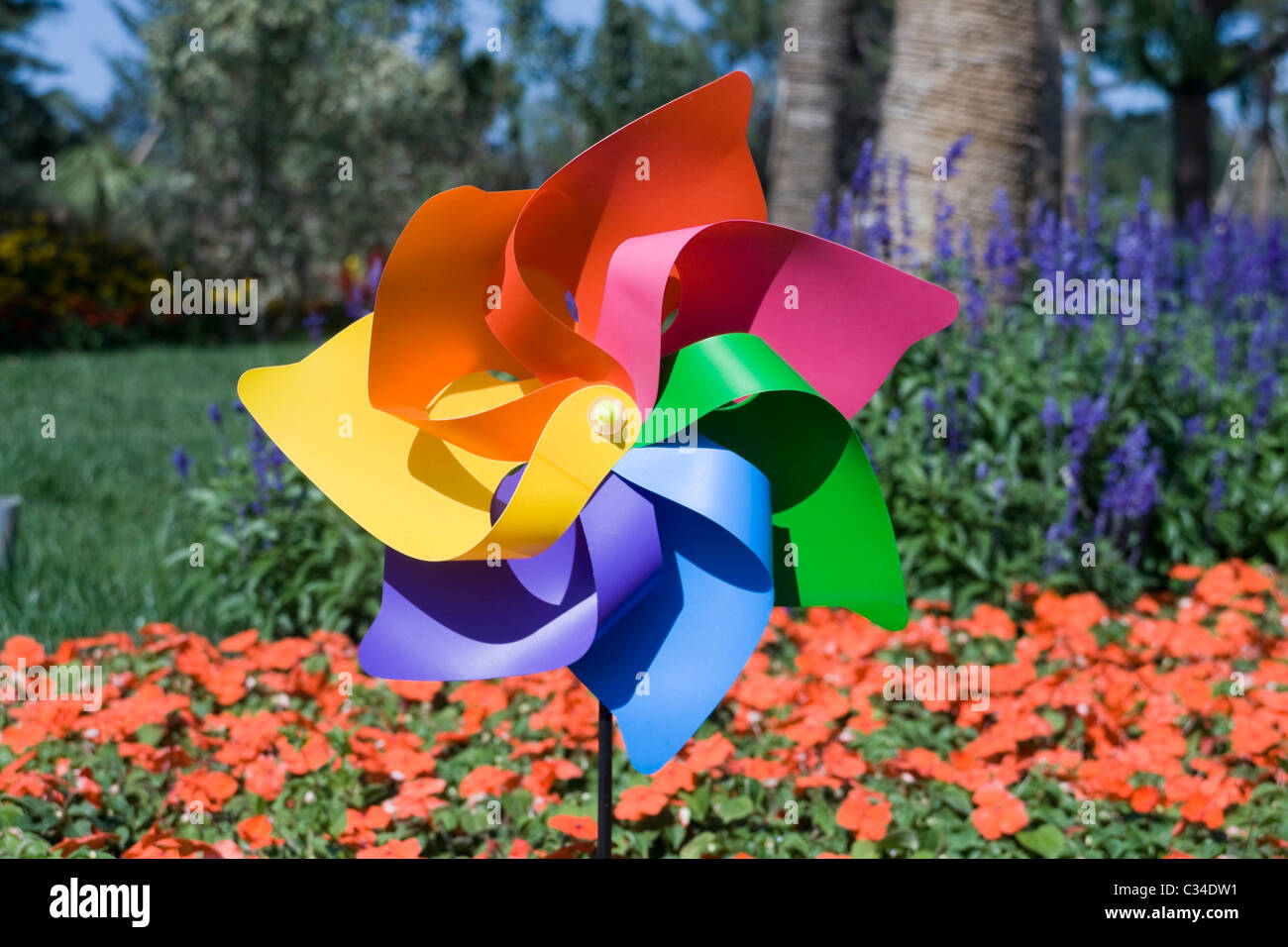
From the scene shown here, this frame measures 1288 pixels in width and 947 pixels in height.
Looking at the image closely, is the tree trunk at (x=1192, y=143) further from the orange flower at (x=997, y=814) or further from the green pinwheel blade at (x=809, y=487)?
the green pinwheel blade at (x=809, y=487)

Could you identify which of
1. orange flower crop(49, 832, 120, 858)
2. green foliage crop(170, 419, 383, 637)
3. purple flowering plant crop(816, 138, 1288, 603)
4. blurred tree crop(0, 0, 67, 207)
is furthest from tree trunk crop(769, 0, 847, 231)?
blurred tree crop(0, 0, 67, 207)

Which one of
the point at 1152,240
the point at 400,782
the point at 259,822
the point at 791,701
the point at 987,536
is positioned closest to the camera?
the point at 259,822

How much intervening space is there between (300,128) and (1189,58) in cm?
1086

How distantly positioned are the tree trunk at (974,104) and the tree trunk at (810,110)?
3.42 m

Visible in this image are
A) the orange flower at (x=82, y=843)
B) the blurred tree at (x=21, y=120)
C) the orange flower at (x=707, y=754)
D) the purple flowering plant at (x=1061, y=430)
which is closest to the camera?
the orange flower at (x=82, y=843)

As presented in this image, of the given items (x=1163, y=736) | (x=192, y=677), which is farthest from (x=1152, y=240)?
(x=192, y=677)

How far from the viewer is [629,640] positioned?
1.50 metres

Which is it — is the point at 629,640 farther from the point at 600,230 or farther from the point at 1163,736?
the point at 1163,736

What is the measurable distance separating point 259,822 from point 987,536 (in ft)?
7.73

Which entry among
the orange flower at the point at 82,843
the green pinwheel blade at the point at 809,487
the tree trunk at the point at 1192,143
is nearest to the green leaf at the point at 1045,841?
the green pinwheel blade at the point at 809,487

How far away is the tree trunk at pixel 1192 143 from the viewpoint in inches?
555

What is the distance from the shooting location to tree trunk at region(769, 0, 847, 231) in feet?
26.4

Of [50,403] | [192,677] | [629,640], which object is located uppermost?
[50,403]
